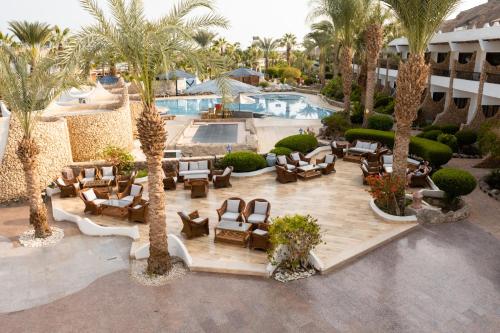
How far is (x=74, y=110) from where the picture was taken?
23141 mm

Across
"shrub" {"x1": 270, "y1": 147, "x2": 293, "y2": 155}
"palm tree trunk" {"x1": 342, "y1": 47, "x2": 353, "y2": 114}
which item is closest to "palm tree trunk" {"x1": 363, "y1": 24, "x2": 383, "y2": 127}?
"palm tree trunk" {"x1": 342, "y1": 47, "x2": 353, "y2": 114}

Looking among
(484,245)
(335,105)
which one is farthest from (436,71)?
(484,245)

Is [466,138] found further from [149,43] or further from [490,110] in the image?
[149,43]

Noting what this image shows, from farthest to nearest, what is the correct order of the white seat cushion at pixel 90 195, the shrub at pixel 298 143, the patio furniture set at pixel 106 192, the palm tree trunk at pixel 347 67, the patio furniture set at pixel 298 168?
1. the palm tree trunk at pixel 347 67
2. the shrub at pixel 298 143
3. the patio furniture set at pixel 298 168
4. the white seat cushion at pixel 90 195
5. the patio furniture set at pixel 106 192

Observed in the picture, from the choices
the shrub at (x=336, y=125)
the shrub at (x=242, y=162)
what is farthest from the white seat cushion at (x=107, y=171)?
the shrub at (x=336, y=125)

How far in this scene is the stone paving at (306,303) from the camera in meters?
8.09

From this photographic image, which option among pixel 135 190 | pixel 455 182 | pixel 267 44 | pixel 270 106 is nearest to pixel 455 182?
pixel 455 182

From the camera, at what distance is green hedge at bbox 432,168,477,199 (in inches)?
522

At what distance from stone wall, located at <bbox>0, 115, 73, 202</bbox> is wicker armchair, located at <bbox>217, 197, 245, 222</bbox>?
863cm

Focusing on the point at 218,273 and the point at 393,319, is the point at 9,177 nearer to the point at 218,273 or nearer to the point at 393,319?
the point at 218,273

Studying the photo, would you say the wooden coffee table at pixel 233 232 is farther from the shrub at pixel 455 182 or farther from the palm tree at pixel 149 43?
the shrub at pixel 455 182

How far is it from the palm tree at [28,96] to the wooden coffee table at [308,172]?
32.4 feet

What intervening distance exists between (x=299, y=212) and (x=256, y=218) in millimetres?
2129

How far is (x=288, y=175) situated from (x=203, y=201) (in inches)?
157
